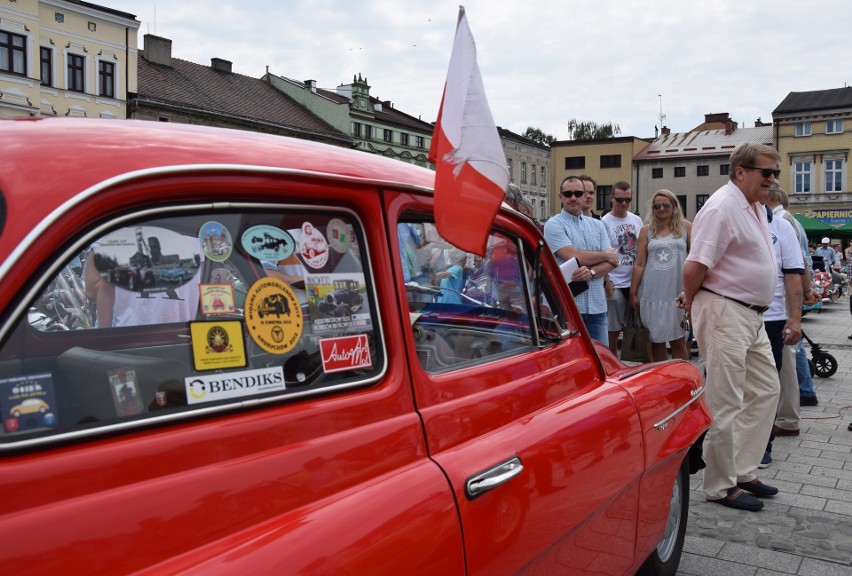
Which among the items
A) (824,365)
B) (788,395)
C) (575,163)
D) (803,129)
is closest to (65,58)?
(824,365)

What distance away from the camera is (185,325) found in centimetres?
146

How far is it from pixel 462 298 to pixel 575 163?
224 feet

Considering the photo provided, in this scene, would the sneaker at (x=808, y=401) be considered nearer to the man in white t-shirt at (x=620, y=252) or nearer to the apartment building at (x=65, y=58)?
the man in white t-shirt at (x=620, y=252)

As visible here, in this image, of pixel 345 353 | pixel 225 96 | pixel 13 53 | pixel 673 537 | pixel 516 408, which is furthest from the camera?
pixel 225 96

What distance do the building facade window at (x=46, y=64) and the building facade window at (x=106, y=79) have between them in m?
2.16

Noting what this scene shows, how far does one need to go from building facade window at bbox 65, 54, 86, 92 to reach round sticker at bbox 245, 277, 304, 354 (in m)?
36.7

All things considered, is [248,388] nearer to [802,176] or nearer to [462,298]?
[462,298]

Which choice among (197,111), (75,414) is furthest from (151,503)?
(197,111)

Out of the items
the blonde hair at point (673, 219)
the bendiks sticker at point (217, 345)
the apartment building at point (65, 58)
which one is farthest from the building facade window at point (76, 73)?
the bendiks sticker at point (217, 345)

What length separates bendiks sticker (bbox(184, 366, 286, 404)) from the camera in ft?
4.64

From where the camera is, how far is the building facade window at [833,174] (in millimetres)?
57125

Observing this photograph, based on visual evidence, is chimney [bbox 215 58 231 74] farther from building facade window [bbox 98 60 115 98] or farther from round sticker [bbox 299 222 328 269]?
round sticker [bbox 299 222 328 269]

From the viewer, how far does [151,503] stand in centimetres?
125

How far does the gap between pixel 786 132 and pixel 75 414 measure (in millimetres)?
65185
